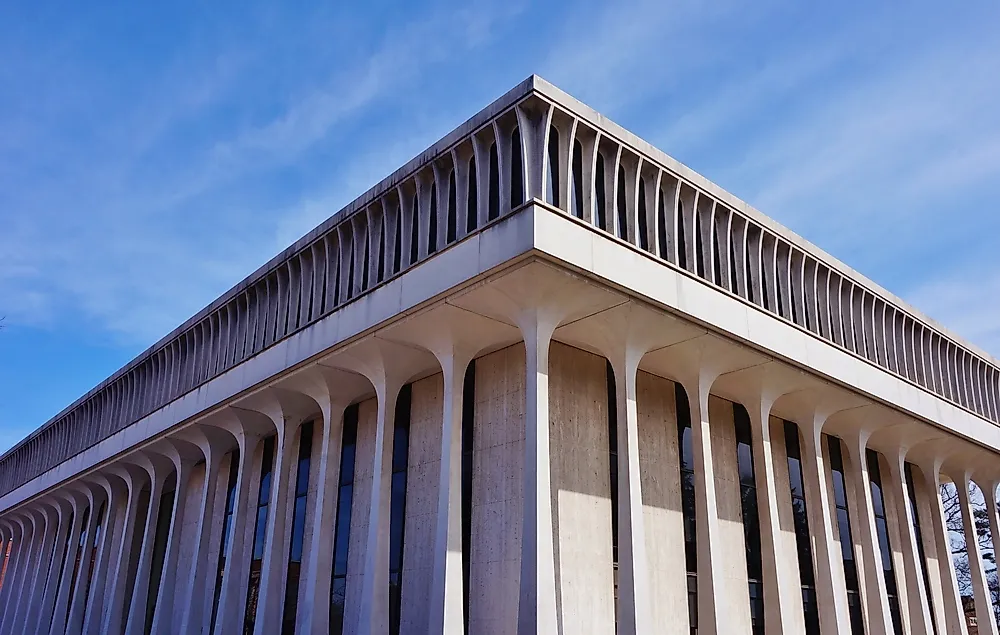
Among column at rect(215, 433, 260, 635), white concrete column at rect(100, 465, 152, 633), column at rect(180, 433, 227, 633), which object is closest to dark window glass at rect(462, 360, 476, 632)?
column at rect(215, 433, 260, 635)

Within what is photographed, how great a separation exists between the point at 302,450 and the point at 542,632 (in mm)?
13533

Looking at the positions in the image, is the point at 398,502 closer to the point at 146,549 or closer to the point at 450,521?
the point at 450,521

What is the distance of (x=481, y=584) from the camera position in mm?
18266

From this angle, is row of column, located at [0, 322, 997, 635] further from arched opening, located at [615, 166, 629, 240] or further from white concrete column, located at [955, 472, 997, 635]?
arched opening, located at [615, 166, 629, 240]

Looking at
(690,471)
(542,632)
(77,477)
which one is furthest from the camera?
(77,477)

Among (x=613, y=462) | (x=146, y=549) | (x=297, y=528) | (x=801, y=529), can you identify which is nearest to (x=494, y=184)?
(x=613, y=462)

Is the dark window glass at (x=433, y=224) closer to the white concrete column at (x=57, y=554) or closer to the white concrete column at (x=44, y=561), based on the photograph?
the white concrete column at (x=57, y=554)

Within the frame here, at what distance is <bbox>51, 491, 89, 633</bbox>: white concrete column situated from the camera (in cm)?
3766

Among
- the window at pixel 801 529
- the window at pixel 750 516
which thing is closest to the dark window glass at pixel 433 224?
the window at pixel 750 516

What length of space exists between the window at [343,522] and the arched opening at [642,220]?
398 inches

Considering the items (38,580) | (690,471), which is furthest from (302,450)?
(38,580)

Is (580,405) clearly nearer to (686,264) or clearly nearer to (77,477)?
(686,264)

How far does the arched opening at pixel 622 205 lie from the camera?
18.8m

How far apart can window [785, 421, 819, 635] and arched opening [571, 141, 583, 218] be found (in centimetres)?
1214
